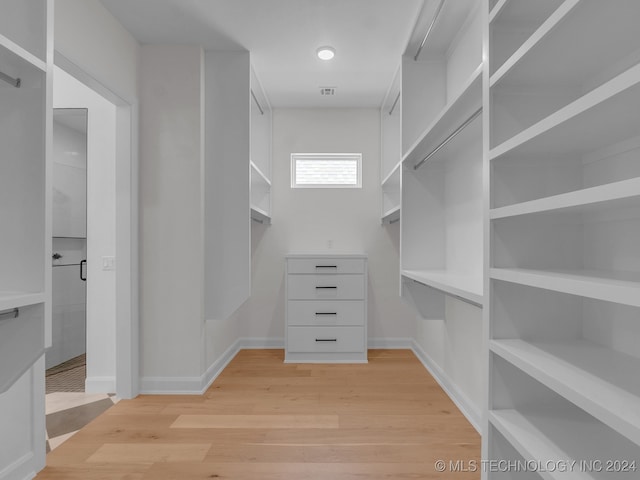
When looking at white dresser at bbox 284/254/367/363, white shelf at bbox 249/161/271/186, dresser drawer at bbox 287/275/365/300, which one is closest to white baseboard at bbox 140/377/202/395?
white dresser at bbox 284/254/367/363

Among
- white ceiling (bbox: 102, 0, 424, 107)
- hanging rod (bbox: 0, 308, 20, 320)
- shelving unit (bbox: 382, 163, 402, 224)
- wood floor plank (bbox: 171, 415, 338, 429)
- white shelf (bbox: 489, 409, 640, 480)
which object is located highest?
white ceiling (bbox: 102, 0, 424, 107)

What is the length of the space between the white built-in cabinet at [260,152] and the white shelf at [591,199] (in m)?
2.38

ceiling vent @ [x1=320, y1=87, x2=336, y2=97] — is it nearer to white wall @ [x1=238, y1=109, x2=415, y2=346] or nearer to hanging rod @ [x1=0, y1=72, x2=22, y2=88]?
white wall @ [x1=238, y1=109, x2=415, y2=346]

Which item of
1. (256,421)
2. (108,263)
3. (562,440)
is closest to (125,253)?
(108,263)

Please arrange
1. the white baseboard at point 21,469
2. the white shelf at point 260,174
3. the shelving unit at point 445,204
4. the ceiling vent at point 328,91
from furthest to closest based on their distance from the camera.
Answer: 1. the ceiling vent at point 328,91
2. the white shelf at point 260,174
3. the shelving unit at point 445,204
4. the white baseboard at point 21,469

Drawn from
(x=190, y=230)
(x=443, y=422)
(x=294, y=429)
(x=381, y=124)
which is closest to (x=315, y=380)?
(x=294, y=429)

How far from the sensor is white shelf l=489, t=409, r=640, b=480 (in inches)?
34.0

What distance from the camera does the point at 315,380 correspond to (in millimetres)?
2998

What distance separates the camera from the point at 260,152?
143 inches

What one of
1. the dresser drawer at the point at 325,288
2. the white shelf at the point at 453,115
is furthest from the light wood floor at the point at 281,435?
the white shelf at the point at 453,115

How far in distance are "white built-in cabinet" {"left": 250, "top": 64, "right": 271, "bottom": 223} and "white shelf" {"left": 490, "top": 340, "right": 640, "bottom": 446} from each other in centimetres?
240

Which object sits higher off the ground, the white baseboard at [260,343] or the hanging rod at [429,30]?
the hanging rod at [429,30]

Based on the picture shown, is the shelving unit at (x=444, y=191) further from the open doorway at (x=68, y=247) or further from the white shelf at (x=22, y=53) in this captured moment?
the open doorway at (x=68, y=247)

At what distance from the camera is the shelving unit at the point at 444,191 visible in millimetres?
2182
